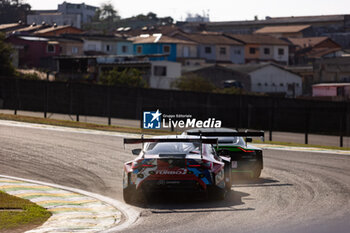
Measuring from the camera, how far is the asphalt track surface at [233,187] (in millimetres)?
11906

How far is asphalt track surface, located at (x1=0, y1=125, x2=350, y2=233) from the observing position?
11906 mm

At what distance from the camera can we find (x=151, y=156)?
563 inches

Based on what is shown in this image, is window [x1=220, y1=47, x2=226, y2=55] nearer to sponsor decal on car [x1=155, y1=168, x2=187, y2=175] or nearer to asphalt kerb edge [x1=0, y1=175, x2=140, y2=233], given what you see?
asphalt kerb edge [x1=0, y1=175, x2=140, y2=233]

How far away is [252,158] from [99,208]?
19.5 feet

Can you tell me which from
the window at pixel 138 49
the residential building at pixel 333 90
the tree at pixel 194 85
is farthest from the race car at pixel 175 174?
the window at pixel 138 49

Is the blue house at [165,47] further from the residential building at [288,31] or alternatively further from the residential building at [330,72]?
the residential building at [288,31]

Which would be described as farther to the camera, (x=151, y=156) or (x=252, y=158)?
(x=252, y=158)

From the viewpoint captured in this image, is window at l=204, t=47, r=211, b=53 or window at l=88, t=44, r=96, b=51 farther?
window at l=204, t=47, r=211, b=53

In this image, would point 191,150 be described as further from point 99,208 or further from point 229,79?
point 229,79

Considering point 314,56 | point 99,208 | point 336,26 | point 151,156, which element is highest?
point 336,26

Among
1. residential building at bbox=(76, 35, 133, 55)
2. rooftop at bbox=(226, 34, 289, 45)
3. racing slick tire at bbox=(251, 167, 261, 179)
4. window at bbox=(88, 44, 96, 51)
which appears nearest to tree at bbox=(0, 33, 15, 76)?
residential building at bbox=(76, 35, 133, 55)

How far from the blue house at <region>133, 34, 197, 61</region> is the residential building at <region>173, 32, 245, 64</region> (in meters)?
3.13

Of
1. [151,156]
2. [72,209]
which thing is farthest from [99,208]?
[151,156]

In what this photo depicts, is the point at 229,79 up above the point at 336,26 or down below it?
below
